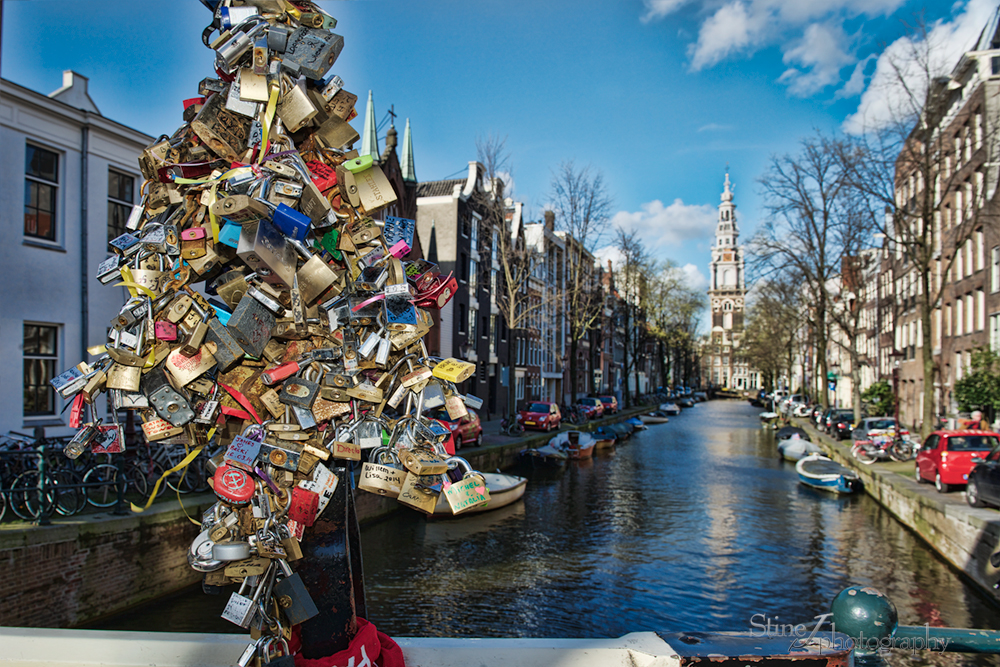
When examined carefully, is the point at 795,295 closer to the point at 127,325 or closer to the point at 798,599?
the point at 798,599

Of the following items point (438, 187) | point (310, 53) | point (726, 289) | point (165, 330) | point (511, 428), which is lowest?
point (511, 428)

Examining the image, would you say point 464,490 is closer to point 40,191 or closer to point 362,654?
point 362,654

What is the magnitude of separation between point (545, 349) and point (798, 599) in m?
40.5

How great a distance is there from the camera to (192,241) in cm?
297

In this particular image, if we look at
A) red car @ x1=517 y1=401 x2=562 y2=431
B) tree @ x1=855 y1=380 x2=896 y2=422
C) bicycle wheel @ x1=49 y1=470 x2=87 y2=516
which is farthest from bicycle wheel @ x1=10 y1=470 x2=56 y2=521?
tree @ x1=855 y1=380 x2=896 y2=422

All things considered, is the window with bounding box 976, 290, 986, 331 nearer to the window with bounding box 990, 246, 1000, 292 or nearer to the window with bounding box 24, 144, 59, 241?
the window with bounding box 990, 246, 1000, 292

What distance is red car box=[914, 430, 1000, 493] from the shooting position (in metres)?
15.8

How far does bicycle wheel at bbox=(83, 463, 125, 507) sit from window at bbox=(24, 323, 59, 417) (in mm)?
4558

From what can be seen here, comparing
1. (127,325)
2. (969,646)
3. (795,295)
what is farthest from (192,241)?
(795,295)

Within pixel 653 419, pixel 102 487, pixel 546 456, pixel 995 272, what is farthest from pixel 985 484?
pixel 653 419

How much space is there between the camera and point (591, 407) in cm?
4494

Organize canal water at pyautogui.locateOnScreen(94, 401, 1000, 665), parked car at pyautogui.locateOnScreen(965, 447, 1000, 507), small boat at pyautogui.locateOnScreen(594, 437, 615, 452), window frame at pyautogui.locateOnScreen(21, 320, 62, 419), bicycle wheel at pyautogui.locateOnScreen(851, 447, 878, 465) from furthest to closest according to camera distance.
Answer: small boat at pyautogui.locateOnScreen(594, 437, 615, 452) < bicycle wheel at pyautogui.locateOnScreen(851, 447, 878, 465) < window frame at pyautogui.locateOnScreen(21, 320, 62, 419) < parked car at pyautogui.locateOnScreen(965, 447, 1000, 507) < canal water at pyautogui.locateOnScreen(94, 401, 1000, 665)

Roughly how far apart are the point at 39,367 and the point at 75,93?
6835mm

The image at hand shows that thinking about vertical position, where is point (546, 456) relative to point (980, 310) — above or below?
below
